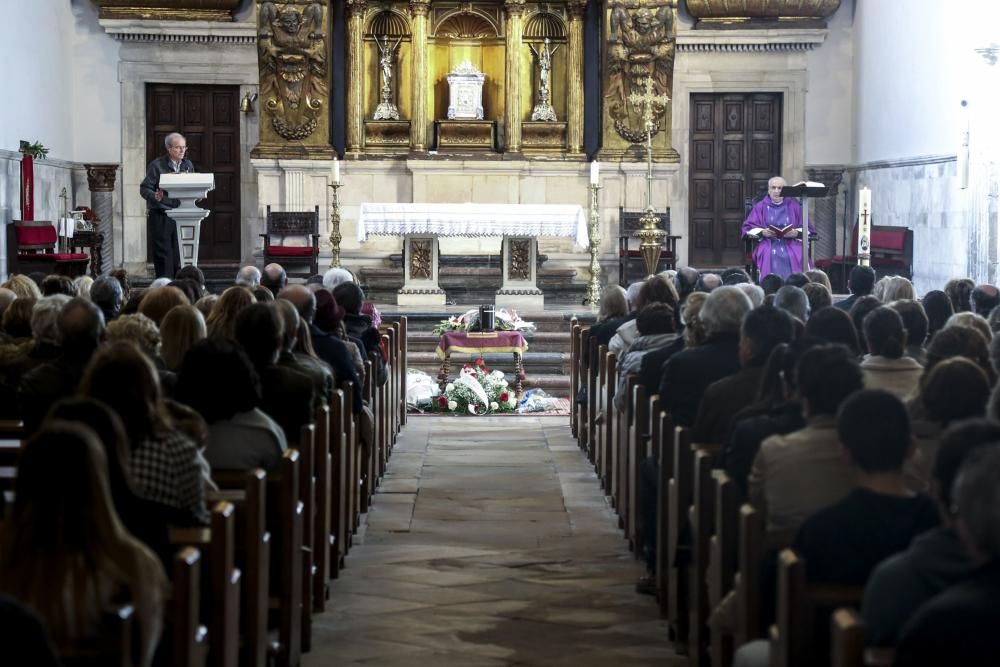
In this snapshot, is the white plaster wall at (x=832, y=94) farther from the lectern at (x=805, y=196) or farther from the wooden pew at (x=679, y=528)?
the wooden pew at (x=679, y=528)

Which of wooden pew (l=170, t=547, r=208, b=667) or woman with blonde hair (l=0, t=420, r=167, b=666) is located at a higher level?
woman with blonde hair (l=0, t=420, r=167, b=666)

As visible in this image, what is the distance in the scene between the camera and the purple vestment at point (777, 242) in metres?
15.3

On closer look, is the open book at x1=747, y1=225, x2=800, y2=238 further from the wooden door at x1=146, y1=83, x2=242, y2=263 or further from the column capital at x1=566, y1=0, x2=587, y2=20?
the wooden door at x1=146, y1=83, x2=242, y2=263

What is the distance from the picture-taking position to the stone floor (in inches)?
222

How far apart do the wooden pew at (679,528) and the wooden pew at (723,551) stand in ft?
2.19

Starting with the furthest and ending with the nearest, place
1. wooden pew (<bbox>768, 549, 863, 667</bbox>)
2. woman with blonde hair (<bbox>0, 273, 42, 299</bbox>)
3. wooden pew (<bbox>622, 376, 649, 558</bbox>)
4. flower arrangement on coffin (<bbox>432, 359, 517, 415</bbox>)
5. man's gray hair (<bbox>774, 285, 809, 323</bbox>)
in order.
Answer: flower arrangement on coffin (<bbox>432, 359, 517, 415</bbox>) → woman with blonde hair (<bbox>0, 273, 42, 299</bbox>) → man's gray hair (<bbox>774, 285, 809, 323</bbox>) → wooden pew (<bbox>622, 376, 649, 558</bbox>) → wooden pew (<bbox>768, 549, 863, 667</bbox>)

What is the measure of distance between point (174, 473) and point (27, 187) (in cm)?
1263

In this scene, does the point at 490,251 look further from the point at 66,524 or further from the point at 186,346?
the point at 66,524

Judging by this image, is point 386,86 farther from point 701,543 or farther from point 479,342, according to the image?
point 701,543

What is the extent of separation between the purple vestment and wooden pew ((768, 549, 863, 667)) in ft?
38.7

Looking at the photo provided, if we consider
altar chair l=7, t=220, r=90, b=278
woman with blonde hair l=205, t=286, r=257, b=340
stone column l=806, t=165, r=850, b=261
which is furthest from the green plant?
woman with blonde hair l=205, t=286, r=257, b=340

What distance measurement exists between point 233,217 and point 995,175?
9.57 m

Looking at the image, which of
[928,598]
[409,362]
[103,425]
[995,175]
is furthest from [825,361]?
[995,175]

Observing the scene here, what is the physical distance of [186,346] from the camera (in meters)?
5.90
